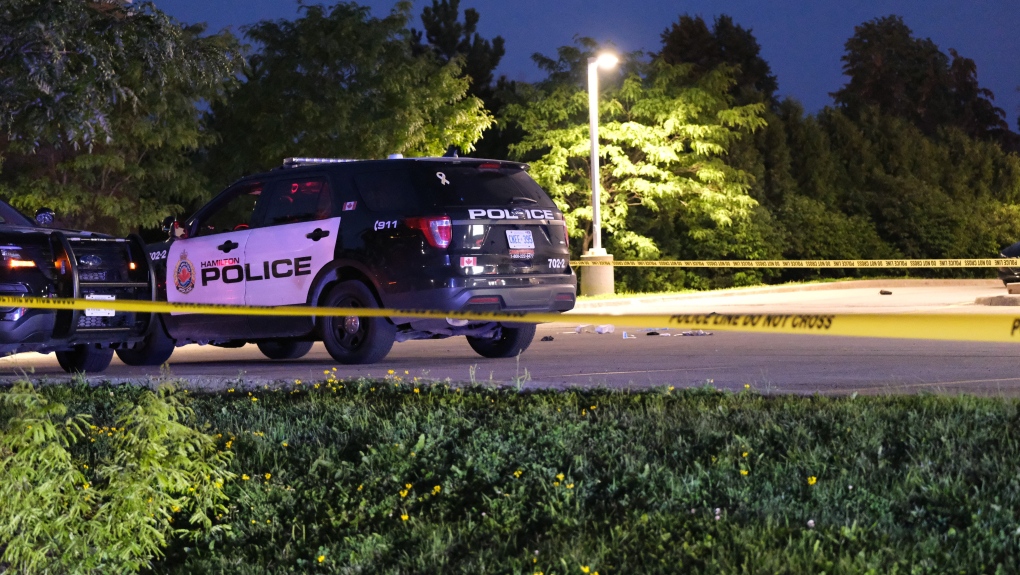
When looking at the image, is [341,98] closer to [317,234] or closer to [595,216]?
[595,216]

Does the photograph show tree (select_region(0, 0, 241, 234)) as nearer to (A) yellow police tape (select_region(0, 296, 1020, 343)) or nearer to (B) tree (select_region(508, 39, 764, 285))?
(B) tree (select_region(508, 39, 764, 285))

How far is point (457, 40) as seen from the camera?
4597cm

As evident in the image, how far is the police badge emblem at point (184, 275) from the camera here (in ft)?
41.8

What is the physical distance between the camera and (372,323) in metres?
11.6

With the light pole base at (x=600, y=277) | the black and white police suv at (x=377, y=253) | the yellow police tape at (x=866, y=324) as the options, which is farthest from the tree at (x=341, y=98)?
the yellow police tape at (x=866, y=324)

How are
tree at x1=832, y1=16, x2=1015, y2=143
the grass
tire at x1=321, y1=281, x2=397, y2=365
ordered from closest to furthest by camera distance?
the grass, tire at x1=321, y1=281, x2=397, y2=365, tree at x1=832, y1=16, x2=1015, y2=143

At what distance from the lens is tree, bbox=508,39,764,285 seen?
30359mm

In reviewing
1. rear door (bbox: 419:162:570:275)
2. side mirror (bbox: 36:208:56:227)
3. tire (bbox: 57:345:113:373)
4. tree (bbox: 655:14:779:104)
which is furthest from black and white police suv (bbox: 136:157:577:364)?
tree (bbox: 655:14:779:104)

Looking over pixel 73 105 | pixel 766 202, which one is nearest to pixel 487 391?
pixel 73 105

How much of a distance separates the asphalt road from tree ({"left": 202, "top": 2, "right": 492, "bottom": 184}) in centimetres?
996

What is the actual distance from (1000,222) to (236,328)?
3437 centimetres

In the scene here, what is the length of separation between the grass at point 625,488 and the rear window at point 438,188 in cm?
360

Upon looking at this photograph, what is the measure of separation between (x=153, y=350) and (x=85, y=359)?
767mm

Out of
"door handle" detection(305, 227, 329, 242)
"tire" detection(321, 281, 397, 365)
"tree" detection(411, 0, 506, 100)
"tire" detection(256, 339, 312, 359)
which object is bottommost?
"tire" detection(256, 339, 312, 359)
